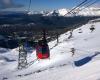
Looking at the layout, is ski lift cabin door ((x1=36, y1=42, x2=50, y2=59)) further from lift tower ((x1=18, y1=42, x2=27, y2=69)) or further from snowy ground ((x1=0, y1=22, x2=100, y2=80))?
lift tower ((x1=18, y1=42, x2=27, y2=69))

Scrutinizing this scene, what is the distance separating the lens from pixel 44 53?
90.6 ft

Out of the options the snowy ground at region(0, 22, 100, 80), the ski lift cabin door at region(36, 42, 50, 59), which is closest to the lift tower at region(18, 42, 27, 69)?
the snowy ground at region(0, 22, 100, 80)

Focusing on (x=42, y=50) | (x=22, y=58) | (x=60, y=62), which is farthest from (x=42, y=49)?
(x=22, y=58)

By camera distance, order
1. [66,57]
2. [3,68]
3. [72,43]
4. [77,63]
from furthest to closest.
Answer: [72,43], [3,68], [66,57], [77,63]

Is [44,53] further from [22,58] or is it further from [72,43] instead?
[72,43]

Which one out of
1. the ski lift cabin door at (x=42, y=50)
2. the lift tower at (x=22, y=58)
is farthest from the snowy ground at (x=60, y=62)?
the ski lift cabin door at (x=42, y=50)

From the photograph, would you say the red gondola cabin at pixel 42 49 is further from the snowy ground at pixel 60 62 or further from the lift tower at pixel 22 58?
the lift tower at pixel 22 58

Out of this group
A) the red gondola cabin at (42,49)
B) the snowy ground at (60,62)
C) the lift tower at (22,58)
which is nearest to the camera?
the red gondola cabin at (42,49)

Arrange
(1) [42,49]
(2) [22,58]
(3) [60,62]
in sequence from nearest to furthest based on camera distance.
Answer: (1) [42,49], (3) [60,62], (2) [22,58]

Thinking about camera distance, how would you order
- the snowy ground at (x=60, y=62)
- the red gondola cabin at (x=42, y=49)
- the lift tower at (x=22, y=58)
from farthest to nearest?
the lift tower at (x=22, y=58) < the snowy ground at (x=60, y=62) < the red gondola cabin at (x=42, y=49)

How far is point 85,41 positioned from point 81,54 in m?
19.1

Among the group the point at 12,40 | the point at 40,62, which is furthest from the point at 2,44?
the point at 40,62

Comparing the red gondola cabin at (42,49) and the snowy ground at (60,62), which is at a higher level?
the red gondola cabin at (42,49)

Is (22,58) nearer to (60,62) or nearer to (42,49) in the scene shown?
(60,62)
